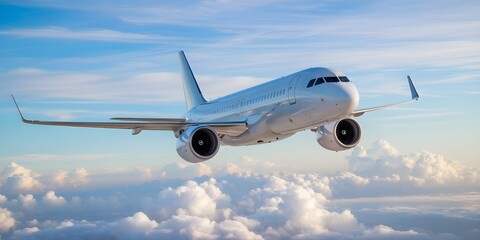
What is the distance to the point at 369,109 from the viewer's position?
5041 cm

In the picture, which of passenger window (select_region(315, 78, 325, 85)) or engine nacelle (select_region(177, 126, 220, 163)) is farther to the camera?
engine nacelle (select_region(177, 126, 220, 163))

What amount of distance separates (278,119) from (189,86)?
26.6 meters

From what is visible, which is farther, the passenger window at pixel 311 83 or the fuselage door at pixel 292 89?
the fuselage door at pixel 292 89

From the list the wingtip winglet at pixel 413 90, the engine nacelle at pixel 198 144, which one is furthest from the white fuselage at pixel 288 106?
the wingtip winglet at pixel 413 90

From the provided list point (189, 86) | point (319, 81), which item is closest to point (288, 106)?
point (319, 81)

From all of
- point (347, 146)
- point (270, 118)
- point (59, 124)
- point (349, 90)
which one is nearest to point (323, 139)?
point (347, 146)

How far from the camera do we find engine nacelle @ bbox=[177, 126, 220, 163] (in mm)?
44688

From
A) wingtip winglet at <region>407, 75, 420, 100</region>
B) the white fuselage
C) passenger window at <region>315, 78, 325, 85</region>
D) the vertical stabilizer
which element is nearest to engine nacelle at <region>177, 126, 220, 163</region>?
the white fuselage

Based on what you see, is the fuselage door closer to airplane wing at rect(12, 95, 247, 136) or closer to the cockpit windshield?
the cockpit windshield

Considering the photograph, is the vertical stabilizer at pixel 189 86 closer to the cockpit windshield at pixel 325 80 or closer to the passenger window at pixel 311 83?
the passenger window at pixel 311 83

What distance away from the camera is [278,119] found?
4425 centimetres

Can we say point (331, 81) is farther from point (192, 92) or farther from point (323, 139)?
point (192, 92)

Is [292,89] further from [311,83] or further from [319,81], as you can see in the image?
[319,81]

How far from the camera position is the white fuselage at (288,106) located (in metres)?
40.5
